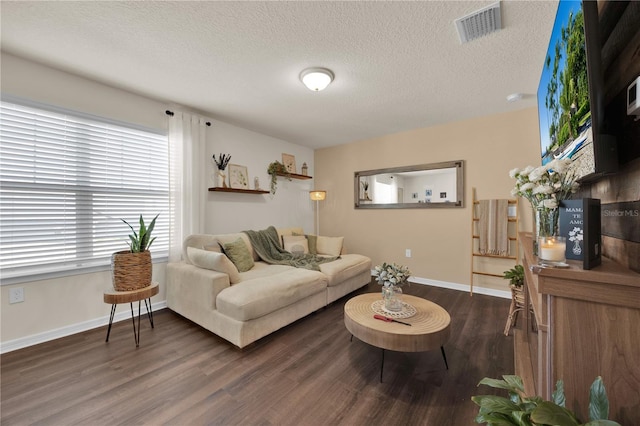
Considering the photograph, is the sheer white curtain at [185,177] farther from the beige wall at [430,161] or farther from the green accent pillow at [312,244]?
the beige wall at [430,161]

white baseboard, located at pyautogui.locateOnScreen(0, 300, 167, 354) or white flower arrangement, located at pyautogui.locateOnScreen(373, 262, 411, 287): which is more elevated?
white flower arrangement, located at pyautogui.locateOnScreen(373, 262, 411, 287)

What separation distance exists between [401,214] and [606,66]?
3.13 m

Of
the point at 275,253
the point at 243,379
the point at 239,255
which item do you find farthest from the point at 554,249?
the point at 275,253

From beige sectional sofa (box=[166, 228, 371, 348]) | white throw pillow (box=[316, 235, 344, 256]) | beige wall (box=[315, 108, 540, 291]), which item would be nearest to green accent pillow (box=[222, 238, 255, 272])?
beige sectional sofa (box=[166, 228, 371, 348])

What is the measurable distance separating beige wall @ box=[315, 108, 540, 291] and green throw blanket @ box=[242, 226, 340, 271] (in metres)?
1.27

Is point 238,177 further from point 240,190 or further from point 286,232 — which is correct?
point 286,232

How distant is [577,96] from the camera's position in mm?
1090

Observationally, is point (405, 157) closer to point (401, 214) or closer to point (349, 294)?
point (401, 214)

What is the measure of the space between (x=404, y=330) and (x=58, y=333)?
9.95 ft

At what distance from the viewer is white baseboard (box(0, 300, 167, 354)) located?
203 centimetres

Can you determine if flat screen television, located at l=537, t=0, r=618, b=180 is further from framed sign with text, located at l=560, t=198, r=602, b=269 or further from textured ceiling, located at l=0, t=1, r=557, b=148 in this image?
textured ceiling, located at l=0, t=1, r=557, b=148

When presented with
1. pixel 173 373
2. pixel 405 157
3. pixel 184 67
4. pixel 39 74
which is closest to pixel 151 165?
pixel 39 74

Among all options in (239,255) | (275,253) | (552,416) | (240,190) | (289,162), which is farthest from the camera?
(289,162)

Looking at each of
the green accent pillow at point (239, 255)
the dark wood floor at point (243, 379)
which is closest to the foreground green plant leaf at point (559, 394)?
the dark wood floor at point (243, 379)
